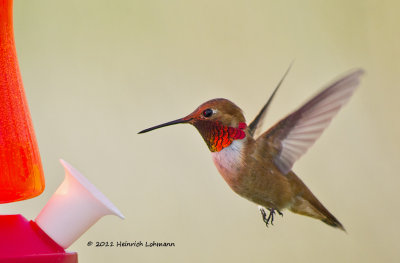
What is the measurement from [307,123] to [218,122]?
218 mm

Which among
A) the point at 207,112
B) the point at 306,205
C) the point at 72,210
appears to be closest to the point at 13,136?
the point at 72,210

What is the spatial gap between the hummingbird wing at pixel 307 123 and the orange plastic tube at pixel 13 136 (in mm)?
674

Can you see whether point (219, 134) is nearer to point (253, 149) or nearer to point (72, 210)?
point (253, 149)

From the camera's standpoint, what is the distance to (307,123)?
4.10 feet

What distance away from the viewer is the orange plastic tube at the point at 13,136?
69 centimetres

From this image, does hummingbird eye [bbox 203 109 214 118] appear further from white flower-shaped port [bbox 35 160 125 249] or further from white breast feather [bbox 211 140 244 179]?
white flower-shaped port [bbox 35 160 125 249]

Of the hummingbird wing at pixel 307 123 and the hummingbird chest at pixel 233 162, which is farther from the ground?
the hummingbird wing at pixel 307 123

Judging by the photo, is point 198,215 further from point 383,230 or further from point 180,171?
point 383,230

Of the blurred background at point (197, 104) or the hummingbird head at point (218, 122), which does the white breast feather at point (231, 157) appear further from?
the blurred background at point (197, 104)

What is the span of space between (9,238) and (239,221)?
1.21 meters

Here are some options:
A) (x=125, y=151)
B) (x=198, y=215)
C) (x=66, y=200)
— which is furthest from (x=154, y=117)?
(x=66, y=200)

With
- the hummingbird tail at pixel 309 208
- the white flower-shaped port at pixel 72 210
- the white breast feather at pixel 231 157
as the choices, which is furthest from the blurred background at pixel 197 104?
the white flower-shaped port at pixel 72 210

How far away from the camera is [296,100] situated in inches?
72.9

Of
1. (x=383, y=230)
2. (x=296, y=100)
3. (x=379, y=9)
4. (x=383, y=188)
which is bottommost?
(x=383, y=230)
